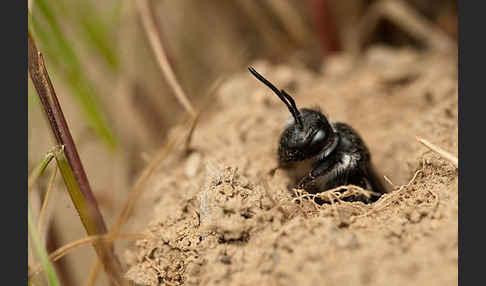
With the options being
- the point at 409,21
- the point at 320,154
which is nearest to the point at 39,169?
the point at 320,154

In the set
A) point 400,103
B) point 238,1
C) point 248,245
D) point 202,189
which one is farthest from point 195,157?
point 238,1

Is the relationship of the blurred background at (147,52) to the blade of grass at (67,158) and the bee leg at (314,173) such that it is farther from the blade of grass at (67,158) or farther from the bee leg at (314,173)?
the bee leg at (314,173)

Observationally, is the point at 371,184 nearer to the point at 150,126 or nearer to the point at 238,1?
the point at 150,126

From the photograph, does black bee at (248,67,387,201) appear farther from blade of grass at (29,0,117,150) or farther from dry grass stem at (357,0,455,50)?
dry grass stem at (357,0,455,50)

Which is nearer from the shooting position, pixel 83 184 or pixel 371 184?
pixel 83 184

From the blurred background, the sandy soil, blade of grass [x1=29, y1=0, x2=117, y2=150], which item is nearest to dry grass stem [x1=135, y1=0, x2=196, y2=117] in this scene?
the blurred background
